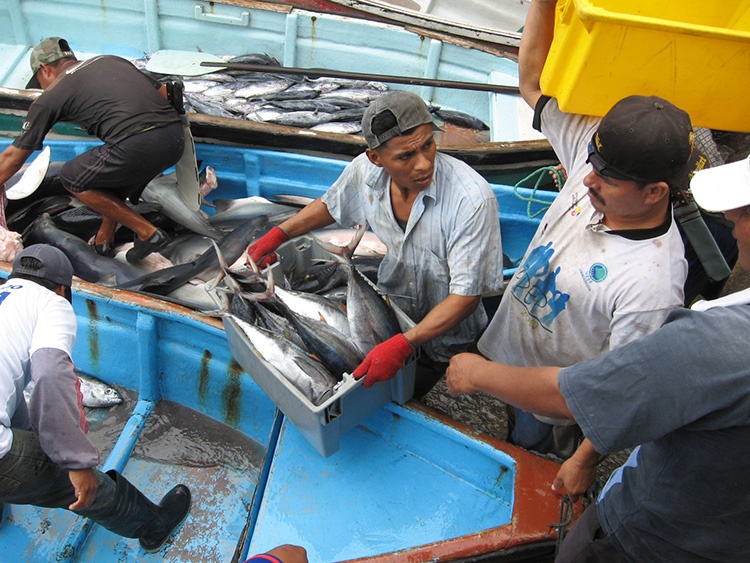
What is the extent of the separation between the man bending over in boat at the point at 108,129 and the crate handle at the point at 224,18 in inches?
110

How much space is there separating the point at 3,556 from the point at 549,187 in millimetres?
4353

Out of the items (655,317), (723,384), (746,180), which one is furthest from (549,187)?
(723,384)

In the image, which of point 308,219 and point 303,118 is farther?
point 303,118

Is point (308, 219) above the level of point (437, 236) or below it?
below

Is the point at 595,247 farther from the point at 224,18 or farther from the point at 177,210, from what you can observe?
the point at 224,18

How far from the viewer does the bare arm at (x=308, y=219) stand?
289 cm

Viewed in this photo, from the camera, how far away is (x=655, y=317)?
179 cm

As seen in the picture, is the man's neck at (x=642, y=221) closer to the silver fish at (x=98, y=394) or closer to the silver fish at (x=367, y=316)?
the silver fish at (x=367, y=316)

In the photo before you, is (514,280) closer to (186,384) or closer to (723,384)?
(723,384)

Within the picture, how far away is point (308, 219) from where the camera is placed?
115 inches

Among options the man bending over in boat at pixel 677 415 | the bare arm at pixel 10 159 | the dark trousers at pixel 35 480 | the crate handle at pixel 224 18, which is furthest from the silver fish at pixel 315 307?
the crate handle at pixel 224 18

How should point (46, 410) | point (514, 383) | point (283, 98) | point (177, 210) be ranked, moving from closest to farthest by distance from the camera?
point (514, 383) → point (46, 410) → point (177, 210) → point (283, 98)

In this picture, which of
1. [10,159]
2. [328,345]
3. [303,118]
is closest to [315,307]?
[328,345]

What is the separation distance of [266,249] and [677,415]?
2118 millimetres
